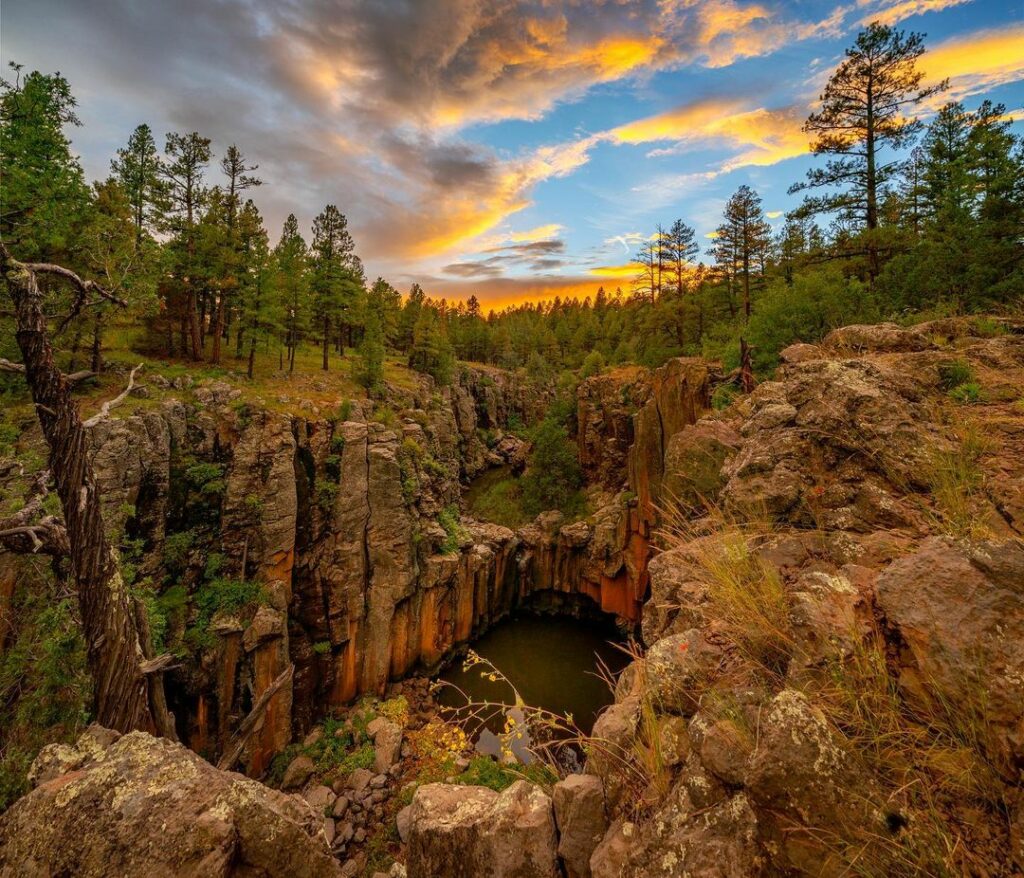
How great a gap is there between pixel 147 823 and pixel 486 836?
6.45 ft

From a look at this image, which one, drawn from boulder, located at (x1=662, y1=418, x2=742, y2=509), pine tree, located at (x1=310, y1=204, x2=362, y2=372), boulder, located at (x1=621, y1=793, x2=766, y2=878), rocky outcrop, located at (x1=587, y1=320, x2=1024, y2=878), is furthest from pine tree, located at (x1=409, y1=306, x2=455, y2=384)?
boulder, located at (x1=621, y1=793, x2=766, y2=878)

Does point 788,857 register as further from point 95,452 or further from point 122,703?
point 95,452

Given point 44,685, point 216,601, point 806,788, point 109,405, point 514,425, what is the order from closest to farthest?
point 806,788, point 109,405, point 44,685, point 216,601, point 514,425

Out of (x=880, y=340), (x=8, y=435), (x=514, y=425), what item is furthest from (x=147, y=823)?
A: (x=514, y=425)

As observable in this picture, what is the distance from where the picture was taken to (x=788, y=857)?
1672 millimetres

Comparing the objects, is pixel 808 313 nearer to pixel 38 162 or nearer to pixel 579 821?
pixel 579 821

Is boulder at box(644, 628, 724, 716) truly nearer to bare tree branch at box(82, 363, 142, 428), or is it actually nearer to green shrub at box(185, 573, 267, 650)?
bare tree branch at box(82, 363, 142, 428)

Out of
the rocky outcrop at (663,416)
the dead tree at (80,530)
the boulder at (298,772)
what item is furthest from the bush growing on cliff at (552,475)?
the dead tree at (80,530)

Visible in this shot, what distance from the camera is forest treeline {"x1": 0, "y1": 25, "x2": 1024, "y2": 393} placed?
36.8ft

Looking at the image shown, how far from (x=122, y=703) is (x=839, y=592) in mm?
5494

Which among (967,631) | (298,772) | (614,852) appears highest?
(967,631)

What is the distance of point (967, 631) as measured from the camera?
175 centimetres

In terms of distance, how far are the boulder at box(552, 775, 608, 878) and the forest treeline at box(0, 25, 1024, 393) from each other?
5896 millimetres

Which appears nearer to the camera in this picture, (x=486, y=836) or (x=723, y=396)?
(x=486, y=836)
